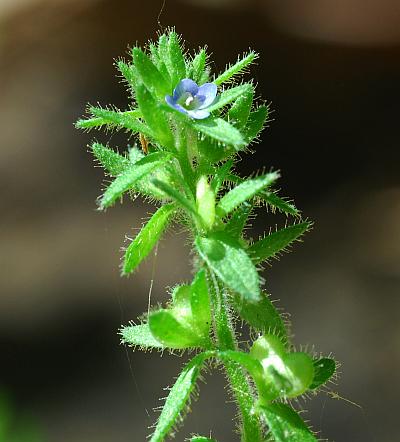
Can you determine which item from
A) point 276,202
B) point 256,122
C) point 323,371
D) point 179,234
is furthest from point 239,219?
point 179,234

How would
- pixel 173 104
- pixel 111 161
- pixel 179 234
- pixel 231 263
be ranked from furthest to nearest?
pixel 179 234 → pixel 111 161 → pixel 173 104 → pixel 231 263

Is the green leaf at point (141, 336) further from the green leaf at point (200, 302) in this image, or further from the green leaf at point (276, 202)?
the green leaf at point (276, 202)

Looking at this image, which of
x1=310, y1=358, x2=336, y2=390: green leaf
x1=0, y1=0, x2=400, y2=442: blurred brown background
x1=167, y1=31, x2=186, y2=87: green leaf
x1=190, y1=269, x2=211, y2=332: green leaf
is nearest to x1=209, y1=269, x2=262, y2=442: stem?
x1=190, y1=269, x2=211, y2=332: green leaf

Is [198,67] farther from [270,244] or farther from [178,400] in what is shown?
[178,400]

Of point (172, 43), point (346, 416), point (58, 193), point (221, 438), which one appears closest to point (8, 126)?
point (58, 193)

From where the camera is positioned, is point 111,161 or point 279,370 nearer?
point 279,370

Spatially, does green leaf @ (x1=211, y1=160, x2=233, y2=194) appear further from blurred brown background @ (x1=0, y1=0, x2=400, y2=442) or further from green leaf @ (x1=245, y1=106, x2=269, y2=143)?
blurred brown background @ (x1=0, y1=0, x2=400, y2=442)

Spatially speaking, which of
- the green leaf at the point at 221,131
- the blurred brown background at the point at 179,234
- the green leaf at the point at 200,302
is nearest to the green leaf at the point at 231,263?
the green leaf at the point at 200,302
